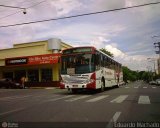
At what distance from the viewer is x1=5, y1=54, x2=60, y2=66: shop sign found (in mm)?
42037

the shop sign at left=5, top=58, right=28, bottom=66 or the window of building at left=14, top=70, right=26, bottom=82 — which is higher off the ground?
the shop sign at left=5, top=58, right=28, bottom=66

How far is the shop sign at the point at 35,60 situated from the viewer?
4204 centimetres

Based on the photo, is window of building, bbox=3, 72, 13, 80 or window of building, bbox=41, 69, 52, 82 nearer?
window of building, bbox=41, 69, 52, 82

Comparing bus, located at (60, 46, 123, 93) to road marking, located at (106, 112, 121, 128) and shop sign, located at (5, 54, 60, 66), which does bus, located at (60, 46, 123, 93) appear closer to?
road marking, located at (106, 112, 121, 128)

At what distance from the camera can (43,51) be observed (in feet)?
157

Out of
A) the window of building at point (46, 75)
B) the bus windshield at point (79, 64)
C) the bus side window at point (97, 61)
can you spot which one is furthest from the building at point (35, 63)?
the bus windshield at point (79, 64)

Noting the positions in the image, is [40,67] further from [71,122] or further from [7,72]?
[71,122]

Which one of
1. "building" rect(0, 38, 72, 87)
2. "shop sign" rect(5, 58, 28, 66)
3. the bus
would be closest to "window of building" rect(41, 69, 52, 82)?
"building" rect(0, 38, 72, 87)

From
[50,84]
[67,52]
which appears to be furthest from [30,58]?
[67,52]

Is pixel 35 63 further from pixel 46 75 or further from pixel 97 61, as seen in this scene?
pixel 97 61

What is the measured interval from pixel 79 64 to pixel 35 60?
23.6 m

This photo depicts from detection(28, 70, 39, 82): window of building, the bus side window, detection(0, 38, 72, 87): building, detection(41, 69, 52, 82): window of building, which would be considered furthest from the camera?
detection(28, 70, 39, 82): window of building

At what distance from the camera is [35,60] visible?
4394 cm

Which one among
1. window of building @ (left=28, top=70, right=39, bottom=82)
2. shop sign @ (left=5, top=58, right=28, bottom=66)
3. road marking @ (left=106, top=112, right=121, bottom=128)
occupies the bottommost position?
road marking @ (left=106, top=112, right=121, bottom=128)
